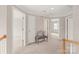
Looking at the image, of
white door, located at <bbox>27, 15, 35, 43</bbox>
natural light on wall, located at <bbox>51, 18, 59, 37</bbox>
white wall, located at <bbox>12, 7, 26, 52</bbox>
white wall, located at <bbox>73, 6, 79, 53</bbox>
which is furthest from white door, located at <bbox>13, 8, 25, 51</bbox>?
white wall, located at <bbox>73, 6, 79, 53</bbox>

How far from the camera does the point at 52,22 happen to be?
7.83 feet

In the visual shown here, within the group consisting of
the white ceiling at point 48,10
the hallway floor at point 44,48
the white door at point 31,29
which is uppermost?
the white ceiling at point 48,10

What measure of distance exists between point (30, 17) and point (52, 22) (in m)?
0.45

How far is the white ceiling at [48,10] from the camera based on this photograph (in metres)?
2.26

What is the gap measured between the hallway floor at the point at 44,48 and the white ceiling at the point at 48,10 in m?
0.54

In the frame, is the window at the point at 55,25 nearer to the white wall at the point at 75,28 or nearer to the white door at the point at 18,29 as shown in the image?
the white wall at the point at 75,28

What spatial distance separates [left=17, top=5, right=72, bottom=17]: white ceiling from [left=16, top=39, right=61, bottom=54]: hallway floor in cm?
54

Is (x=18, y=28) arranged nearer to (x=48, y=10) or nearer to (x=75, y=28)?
(x=48, y=10)

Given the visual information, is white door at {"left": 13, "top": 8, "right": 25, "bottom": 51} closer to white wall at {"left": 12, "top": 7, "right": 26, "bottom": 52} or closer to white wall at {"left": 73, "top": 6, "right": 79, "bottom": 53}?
white wall at {"left": 12, "top": 7, "right": 26, "bottom": 52}

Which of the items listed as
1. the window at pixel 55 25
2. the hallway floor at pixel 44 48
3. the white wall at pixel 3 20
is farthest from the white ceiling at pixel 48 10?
the hallway floor at pixel 44 48

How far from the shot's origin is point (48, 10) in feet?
7.73

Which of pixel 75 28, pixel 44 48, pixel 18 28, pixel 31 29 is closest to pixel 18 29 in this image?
pixel 18 28
